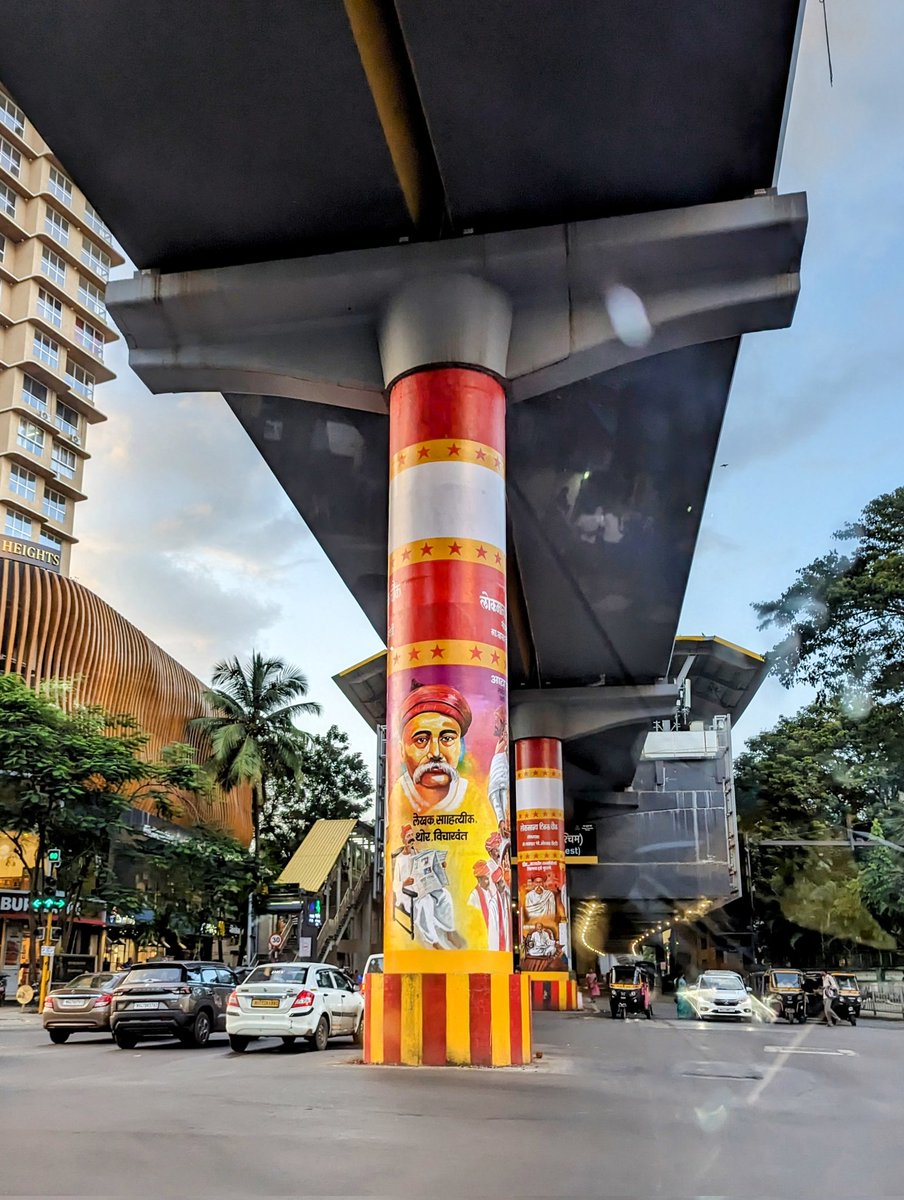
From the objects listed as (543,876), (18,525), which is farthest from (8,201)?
(543,876)

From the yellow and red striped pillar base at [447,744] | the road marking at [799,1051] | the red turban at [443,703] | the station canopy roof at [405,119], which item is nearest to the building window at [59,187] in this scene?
the station canopy roof at [405,119]

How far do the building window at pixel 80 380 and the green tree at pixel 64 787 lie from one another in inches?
2092

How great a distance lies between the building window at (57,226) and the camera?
8325 cm

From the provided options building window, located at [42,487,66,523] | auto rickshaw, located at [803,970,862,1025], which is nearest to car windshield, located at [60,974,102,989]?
auto rickshaw, located at [803,970,862,1025]

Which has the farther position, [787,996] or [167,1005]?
[787,996]

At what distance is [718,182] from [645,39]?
2788mm

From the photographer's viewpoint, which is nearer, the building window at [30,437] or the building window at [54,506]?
the building window at [30,437]

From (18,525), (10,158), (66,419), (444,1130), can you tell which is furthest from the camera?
(66,419)

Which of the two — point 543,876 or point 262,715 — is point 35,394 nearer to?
point 262,715

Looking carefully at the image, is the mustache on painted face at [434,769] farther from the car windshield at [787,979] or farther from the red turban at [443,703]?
the car windshield at [787,979]

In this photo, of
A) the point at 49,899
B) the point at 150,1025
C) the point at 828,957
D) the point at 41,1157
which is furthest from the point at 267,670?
the point at 41,1157

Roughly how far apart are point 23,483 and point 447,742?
74181 mm

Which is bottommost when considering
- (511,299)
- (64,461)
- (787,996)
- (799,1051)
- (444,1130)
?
(799,1051)

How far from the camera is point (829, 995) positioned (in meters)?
30.7
